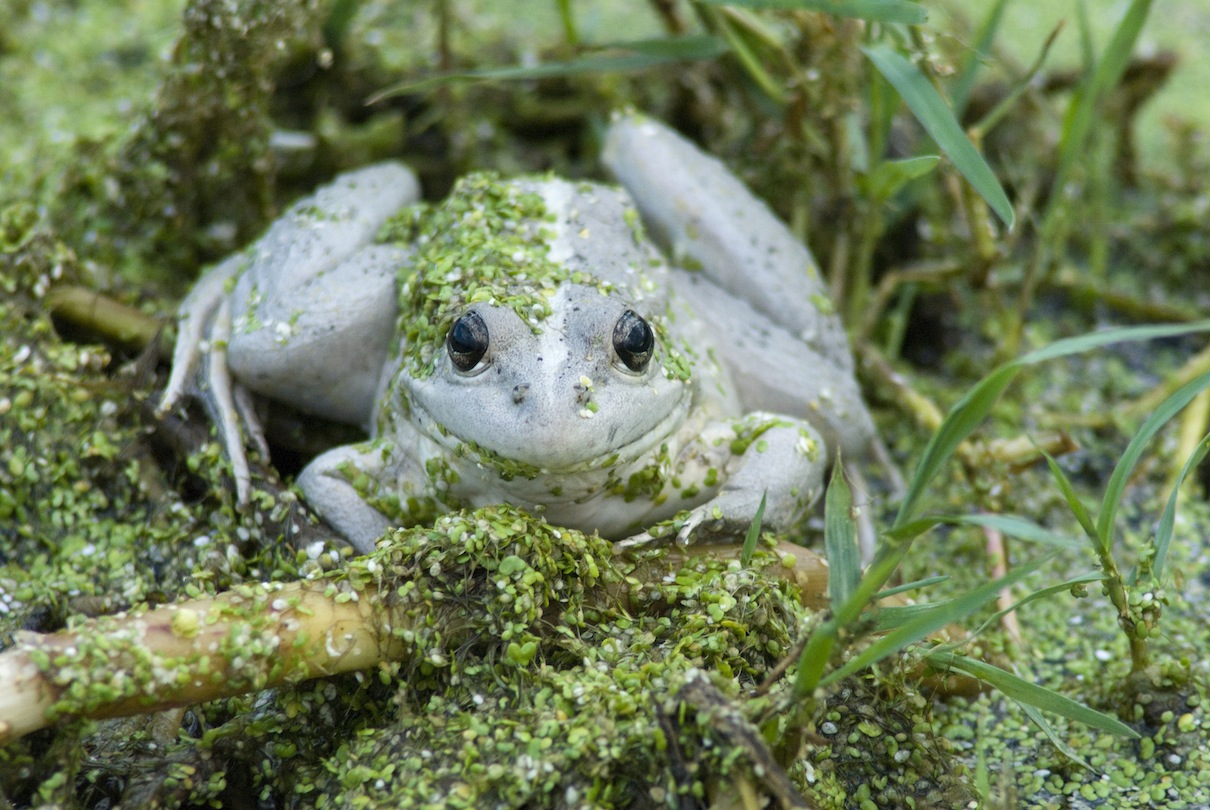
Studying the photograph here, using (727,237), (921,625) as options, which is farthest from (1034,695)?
(727,237)

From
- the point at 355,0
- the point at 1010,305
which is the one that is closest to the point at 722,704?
the point at 1010,305

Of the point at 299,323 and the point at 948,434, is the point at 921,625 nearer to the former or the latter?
the point at 948,434

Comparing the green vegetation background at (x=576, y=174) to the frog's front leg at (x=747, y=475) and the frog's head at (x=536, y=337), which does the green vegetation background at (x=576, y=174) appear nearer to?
the frog's front leg at (x=747, y=475)

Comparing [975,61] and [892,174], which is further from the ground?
[975,61]

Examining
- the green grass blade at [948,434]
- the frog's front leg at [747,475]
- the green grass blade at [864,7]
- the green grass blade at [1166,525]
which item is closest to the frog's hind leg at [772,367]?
the frog's front leg at [747,475]

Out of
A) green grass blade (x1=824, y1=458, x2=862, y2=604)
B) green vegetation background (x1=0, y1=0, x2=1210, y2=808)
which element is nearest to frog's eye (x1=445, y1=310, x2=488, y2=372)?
green vegetation background (x1=0, y1=0, x2=1210, y2=808)

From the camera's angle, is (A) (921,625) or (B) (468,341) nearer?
(A) (921,625)
